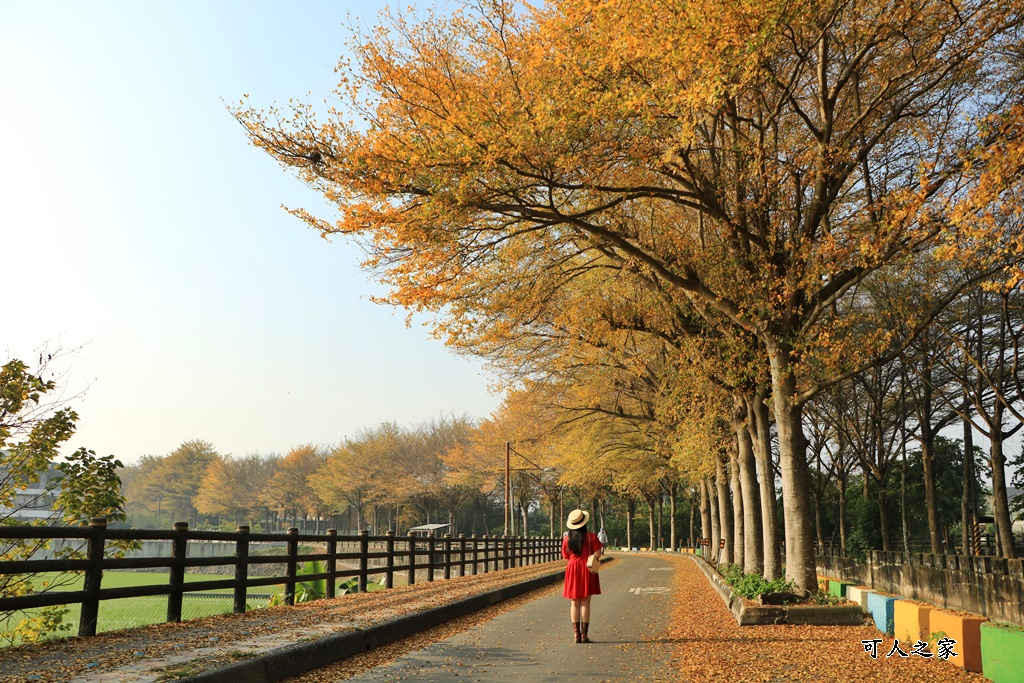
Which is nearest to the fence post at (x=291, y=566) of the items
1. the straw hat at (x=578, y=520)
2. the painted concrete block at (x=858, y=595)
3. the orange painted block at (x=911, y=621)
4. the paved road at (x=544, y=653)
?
the paved road at (x=544, y=653)

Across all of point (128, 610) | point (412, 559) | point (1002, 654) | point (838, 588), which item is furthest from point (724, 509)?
point (1002, 654)

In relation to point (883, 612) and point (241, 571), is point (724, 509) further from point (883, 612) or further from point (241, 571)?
point (241, 571)

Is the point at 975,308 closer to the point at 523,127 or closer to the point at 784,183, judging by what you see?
the point at 784,183

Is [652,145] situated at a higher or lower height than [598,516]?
higher

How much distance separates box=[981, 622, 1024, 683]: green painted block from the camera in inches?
283

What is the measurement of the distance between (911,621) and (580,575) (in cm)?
412

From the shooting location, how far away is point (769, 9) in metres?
10.1

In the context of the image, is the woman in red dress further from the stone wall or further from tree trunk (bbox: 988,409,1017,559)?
tree trunk (bbox: 988,409,1017,559)

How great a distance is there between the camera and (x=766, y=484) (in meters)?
18.5

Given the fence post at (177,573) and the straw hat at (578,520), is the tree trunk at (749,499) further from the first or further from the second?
the fence post at (177,573)

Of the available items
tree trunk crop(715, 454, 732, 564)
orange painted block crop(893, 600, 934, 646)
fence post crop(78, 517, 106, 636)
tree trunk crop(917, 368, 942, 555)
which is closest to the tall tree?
orange painted block crop(893, 600, 934, 646)

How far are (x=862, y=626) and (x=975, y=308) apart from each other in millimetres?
19576

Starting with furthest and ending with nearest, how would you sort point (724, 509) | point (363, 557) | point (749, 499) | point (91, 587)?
point (724, 509) < point (749, 499) < point (363, 557) < point (91, 587)

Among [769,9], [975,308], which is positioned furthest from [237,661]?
[975,308]
